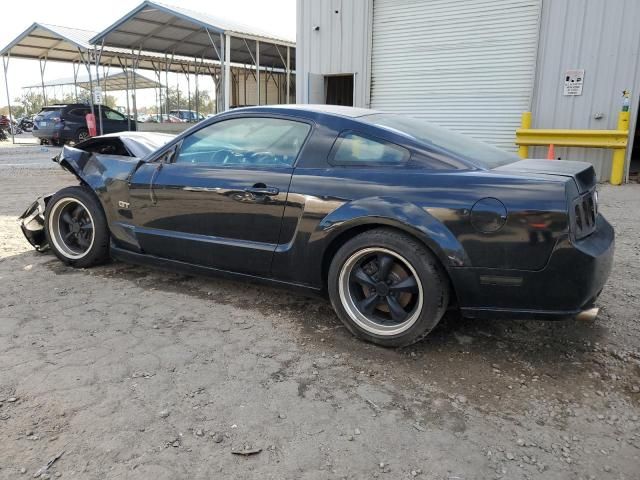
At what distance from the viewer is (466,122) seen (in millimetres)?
11227

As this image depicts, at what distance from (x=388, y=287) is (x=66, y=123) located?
64.7 feet

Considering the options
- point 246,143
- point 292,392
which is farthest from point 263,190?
point 292,392

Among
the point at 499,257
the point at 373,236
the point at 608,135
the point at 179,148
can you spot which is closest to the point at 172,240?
the point at 179,148

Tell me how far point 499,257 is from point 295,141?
1.51m

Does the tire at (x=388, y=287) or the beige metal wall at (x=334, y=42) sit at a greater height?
the beige metal wall at (x=334, y=42)

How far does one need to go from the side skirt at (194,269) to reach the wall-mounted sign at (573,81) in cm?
851

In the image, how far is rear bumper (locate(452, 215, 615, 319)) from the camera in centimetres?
262

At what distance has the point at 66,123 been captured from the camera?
1953 cm

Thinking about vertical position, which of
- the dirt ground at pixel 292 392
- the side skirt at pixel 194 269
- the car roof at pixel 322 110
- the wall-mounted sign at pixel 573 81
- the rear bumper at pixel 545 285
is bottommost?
the dirt ground at pixel 292 392

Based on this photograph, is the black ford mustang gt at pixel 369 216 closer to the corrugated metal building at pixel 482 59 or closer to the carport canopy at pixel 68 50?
the corrugated metal building at pixel 482 59

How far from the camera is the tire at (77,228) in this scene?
4371mm

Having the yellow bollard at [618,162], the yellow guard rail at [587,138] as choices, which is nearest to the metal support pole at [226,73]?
the yellow guard rail at [587,138]

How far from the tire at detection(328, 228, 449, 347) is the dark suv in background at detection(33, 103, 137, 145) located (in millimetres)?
19073

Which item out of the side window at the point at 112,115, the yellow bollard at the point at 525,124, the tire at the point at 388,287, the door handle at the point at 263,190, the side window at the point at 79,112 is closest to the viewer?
the tire at the point at 388,287
